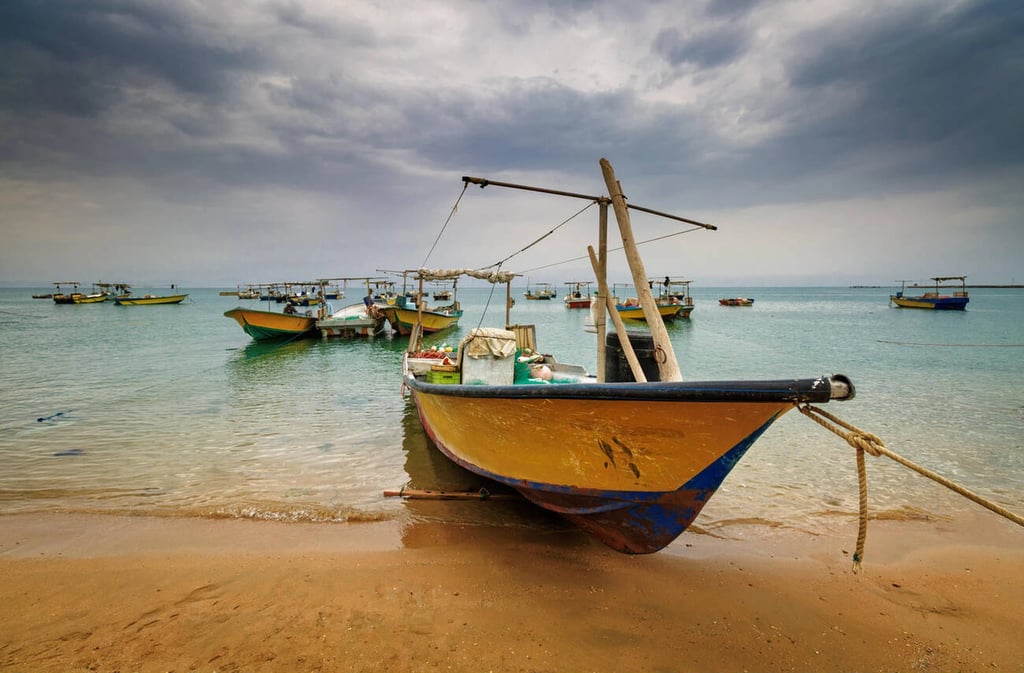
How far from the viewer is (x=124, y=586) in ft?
13.3

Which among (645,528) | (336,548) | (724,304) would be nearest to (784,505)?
(645,528)

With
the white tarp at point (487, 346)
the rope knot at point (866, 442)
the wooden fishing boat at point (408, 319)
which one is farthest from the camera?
the wooden fishing boat at point (408, 319)

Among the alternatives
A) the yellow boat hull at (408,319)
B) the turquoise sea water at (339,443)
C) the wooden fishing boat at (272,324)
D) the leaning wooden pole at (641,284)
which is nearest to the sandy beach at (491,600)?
the turquoise sea water at (339,443)

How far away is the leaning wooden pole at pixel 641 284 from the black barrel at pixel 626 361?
1.91 ft

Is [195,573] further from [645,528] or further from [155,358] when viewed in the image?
[155,358]

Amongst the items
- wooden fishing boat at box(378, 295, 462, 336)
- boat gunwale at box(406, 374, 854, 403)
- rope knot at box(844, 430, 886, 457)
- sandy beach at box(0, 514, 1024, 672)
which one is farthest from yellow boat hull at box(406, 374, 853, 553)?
wooden fishing boat at box(378, 295, 462, 336)

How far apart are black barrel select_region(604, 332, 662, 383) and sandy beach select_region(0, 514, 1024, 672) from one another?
6.94ft

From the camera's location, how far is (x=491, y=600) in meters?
3.88

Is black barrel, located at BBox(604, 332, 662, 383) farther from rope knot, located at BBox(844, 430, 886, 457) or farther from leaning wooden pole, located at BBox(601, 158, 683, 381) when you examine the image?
rope knot, located at BBox(844, 430, 886, 457)

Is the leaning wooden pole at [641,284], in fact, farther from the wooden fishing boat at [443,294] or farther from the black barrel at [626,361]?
the wooden fishing boat at [443,294]

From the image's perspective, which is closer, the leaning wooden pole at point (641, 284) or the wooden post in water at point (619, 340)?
the leaning wooden pole at point (641, 284)

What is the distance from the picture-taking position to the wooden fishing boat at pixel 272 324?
2647 cm

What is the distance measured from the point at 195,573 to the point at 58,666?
122 centimetres

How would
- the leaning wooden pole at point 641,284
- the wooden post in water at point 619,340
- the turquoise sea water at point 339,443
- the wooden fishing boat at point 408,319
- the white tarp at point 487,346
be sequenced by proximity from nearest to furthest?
the leaning wooden pole at point 641,284 < the wooden post in water at point 619,340 < the turquoise sea water at point 339,443 < the white tarp at point 487,346 < the wooden fishing boat at point 408,319
